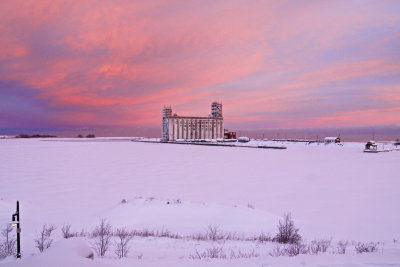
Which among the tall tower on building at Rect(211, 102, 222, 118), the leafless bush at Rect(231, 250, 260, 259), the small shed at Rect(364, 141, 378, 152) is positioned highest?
the tall tower on building at Rect(211, 102, 222, 118)

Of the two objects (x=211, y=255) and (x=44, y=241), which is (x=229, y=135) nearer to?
(x=44, y=241)

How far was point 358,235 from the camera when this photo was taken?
420 inches

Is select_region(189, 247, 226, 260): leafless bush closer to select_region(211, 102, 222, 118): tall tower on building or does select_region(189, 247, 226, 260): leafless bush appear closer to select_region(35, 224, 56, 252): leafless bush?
select_region(35, 224, 56, 252): leafless bush

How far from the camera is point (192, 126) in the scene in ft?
440

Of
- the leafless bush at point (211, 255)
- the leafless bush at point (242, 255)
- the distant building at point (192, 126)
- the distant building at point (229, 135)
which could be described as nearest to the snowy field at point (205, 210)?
the leafless bush at point (242, 255)

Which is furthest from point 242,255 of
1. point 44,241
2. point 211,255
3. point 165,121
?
point 165,121

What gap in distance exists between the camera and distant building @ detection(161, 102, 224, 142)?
422 feet

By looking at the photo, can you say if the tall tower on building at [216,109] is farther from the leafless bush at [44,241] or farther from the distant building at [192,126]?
the leafless bush at [44,241]

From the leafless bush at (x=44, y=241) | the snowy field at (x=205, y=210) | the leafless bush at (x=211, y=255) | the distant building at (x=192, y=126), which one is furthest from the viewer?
the distant building at (x=192, y=126)

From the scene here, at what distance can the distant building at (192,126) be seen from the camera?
128m

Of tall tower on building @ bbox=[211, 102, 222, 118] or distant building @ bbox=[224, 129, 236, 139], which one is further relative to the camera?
tall tower on building @ bbox=[211, 102, 222, 118]

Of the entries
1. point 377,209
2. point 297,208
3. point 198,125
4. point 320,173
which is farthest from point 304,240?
point 198,125

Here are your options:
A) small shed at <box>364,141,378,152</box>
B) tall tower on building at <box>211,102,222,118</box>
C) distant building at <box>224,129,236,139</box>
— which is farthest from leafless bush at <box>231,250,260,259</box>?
tall tower on building at <box>211,102,222,118</box>

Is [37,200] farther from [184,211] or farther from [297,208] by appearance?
[297,208]
